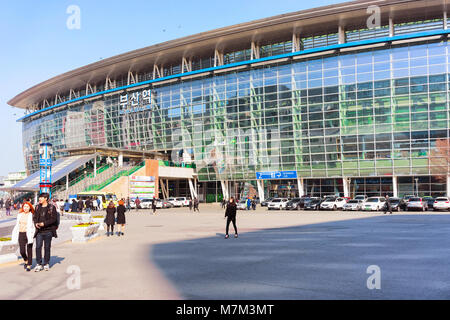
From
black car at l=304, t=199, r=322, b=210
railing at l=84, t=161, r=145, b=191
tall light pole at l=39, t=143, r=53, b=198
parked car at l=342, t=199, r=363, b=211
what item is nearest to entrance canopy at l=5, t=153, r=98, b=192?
railing at l=84, t=161, r=145, b=191

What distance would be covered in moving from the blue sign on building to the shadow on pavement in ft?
151

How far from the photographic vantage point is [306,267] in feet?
32.4

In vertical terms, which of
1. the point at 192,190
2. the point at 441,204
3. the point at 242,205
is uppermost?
the point at 192,190

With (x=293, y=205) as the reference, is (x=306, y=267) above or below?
above

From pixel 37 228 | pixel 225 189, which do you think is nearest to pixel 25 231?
pixel 37 228

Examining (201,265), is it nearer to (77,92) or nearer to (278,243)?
(278,243)

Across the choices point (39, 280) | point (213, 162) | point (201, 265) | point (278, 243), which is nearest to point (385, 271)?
point (201, 265)

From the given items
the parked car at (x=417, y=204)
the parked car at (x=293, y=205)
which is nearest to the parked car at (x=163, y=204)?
the parked car at (x=293, y=205)

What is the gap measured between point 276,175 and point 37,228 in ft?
176

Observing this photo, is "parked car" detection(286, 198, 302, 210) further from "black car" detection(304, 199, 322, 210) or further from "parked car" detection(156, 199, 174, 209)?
"parked car" detection(156, 199, 174, 209)

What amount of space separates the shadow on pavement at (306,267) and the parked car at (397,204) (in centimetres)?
2613

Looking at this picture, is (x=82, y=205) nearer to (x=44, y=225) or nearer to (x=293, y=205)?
(x=293, y=205)
